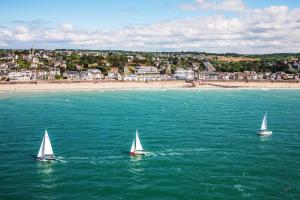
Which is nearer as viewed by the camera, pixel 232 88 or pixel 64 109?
→ pixel 64 109

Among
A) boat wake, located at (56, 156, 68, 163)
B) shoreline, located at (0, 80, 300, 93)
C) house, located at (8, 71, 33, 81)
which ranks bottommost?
boat wake, located at (56, 156, 68, 163)

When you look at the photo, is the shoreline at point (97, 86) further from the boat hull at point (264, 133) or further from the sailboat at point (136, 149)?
the sailboat at point (136, 149)

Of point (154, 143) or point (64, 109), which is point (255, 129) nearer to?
point (154, 143)

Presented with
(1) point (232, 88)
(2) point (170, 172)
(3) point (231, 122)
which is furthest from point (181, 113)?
(1) point (232, 88)

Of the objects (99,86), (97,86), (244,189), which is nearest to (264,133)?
(244,189)

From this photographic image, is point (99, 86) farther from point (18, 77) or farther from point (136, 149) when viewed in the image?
point (136, 149)

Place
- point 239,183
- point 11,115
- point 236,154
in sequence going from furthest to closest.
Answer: point 11,115
point 236,154
point 239,183

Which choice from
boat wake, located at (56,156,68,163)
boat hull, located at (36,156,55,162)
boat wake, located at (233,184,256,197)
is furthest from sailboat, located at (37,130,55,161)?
boat wake, located at (233,184,256,197)

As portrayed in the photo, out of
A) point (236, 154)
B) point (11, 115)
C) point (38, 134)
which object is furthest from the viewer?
point (11, 115)

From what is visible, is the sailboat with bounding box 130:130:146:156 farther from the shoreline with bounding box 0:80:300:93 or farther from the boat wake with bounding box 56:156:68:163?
the shoreline with bounding box 0:80:300:93
